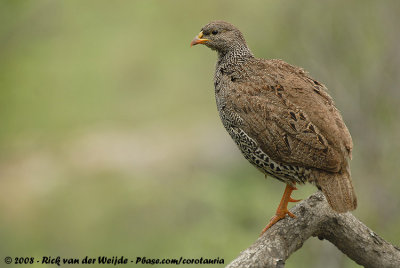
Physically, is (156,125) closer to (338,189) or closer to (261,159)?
(261,159)

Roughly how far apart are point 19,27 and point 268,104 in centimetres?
663

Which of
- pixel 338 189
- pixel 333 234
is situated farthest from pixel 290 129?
pixel 333 234

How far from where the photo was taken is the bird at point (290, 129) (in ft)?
21.4

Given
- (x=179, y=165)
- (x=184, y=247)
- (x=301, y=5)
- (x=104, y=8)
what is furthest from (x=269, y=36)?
(x=104, y=8)

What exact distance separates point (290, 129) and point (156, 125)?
13.2 m

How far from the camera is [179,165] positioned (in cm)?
1759

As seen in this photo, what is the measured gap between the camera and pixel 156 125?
19672mm

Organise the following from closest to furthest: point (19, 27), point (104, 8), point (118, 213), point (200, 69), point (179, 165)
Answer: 1. point (19, 27)
2. point (118, 213)
3. point (179, 165)
4. point (200, 69)
5. point (104, 8)

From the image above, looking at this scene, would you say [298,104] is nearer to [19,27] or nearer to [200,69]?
[19,27]

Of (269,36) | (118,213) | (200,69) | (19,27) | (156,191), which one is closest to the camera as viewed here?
(19,27)

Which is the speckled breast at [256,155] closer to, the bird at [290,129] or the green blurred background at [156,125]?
the bird at [290,129]

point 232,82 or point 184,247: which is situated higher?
point 232,82

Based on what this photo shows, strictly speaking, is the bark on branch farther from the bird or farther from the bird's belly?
the bird's belly

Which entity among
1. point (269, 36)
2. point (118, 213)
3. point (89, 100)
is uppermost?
point (269, 36)
